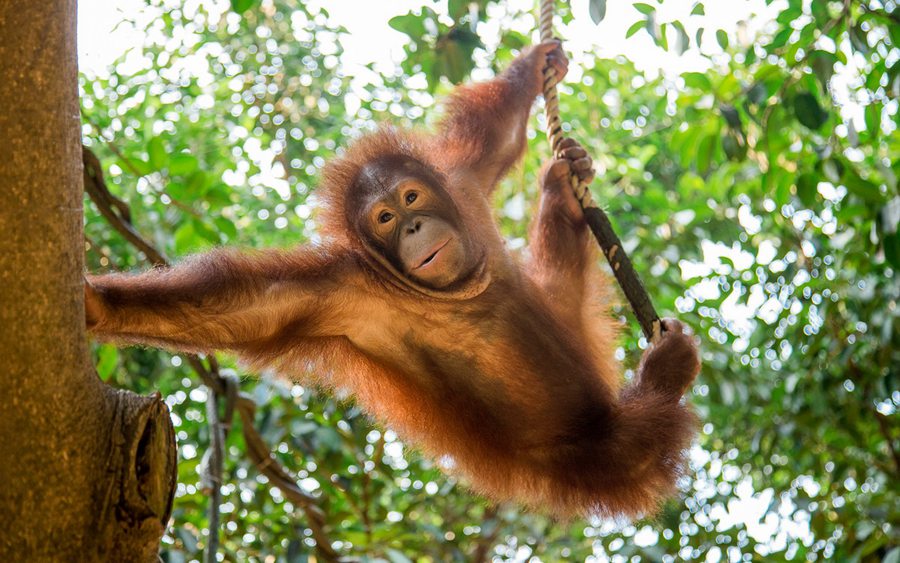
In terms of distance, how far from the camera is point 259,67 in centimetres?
454

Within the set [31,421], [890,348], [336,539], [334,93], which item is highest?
[334,93]

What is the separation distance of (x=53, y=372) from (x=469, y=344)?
1500 millimetres

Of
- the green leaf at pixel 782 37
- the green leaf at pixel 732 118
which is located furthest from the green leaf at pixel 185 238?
the green leaf at pixel 782 37

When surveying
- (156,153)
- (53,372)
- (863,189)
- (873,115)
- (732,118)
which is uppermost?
(156,153)

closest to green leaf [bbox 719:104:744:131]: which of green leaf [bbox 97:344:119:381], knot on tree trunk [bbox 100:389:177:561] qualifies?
green leaf [bbox 97:344:119:381]

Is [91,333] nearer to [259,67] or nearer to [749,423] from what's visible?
[259,67]

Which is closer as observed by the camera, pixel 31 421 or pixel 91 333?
pixel 31 421

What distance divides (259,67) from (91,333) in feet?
9.12

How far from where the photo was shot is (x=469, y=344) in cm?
277

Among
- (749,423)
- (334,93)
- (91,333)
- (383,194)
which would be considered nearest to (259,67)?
(334,93)

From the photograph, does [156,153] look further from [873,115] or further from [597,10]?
[873,115]

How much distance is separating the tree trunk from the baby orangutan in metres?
0.87

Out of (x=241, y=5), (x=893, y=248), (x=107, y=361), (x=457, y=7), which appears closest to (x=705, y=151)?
(x=893, y=248)

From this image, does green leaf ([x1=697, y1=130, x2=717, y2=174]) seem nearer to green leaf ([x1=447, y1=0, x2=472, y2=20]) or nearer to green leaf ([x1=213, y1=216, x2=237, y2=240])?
green leaf ([x1=447, y1=0, x2=472, y2=20])
